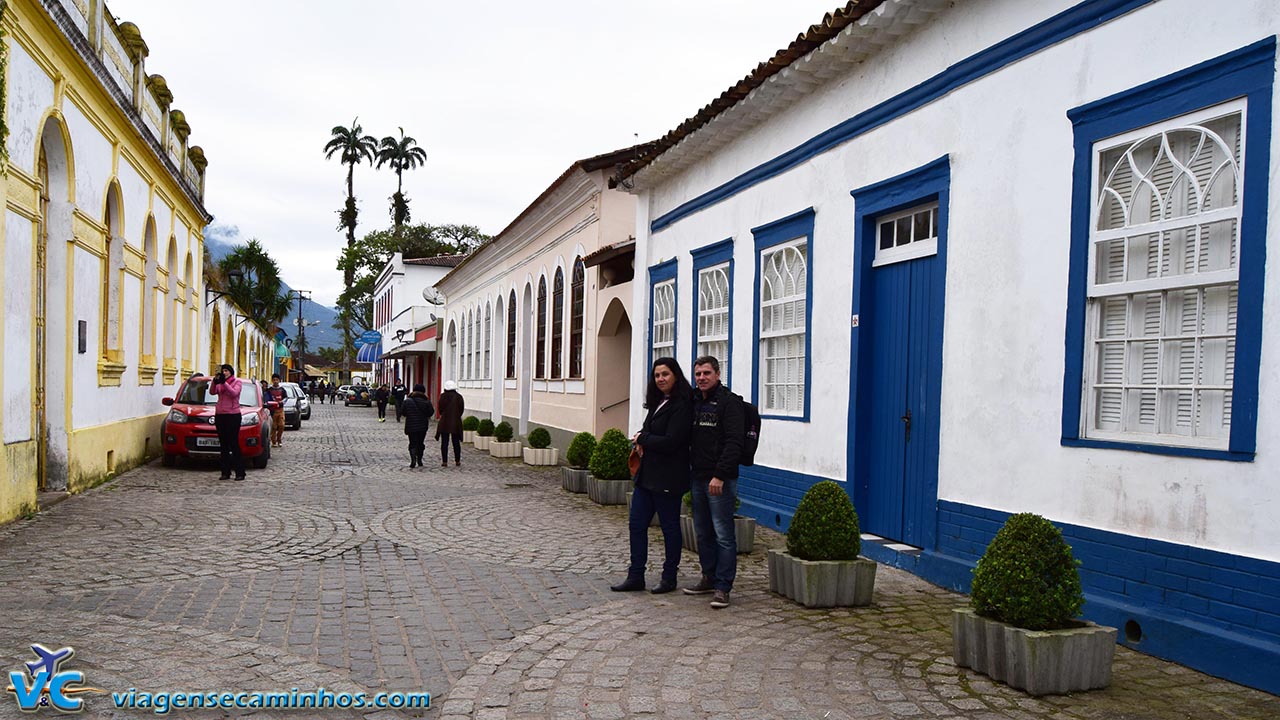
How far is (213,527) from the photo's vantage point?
9836 mm

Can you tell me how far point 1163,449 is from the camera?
17.6 ft

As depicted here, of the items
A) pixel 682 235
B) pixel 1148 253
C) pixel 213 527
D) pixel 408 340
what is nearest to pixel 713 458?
pixel 1148 253

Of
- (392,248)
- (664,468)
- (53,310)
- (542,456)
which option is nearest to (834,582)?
(664,468)

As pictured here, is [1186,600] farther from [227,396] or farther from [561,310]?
[561,310]

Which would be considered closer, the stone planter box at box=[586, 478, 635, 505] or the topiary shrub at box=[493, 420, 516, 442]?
the stone planter box at box=[586, 478, 635, 505]

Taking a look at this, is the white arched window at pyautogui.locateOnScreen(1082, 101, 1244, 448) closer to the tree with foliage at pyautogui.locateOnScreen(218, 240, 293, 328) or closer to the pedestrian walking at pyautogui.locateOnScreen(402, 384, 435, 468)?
the pedestrian walking at pyautogui.locateOnScreen(402, 384, 435, 468)

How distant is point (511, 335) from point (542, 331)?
3.19 m

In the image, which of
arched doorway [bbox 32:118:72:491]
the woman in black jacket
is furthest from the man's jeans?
arched doorway [bbox 32:118:72:491]

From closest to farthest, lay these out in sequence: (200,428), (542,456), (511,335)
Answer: (200,428)
(542,456)
(511,335)

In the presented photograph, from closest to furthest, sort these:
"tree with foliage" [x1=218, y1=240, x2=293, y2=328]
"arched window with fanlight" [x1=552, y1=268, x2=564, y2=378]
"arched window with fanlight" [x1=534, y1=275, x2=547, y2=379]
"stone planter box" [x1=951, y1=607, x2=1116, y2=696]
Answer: "stone planter box" [x1=951, y1=607, x2=1116, y2=696] → "arched window with fanlight" [x1=552, y1=268, x2=564, y2=378] → "arched window with fanlight" [x1=534, y1=275, x2=547, y2=379] → "tree with foliage" [x1=218, y1=240, x2=293, y2=328]

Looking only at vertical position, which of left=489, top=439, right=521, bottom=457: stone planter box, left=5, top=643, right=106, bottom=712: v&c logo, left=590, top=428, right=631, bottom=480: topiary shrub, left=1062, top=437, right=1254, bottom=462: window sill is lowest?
left=489, top=439, right=521, bottom=457: stone planter box

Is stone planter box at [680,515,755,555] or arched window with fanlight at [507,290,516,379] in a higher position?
arched window with fanlight at [507,290,516,379]

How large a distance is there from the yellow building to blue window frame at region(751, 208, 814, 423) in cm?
745

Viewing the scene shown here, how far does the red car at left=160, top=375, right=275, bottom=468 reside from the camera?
15594 mm
